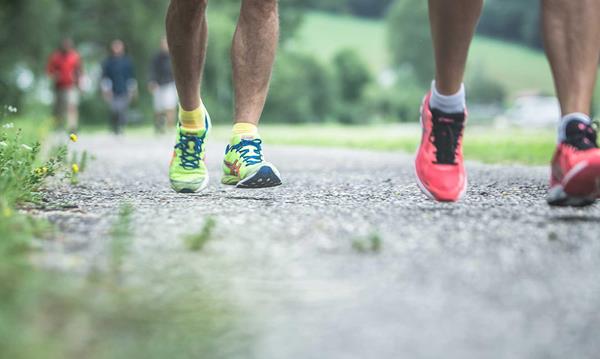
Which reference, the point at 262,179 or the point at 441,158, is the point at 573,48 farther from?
the point at 262,179

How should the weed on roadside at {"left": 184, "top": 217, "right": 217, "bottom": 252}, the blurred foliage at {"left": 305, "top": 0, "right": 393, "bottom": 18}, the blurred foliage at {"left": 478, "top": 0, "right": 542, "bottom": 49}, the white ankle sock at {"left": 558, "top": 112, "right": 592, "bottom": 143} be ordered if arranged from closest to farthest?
the weed on roadside at {"left": 184, "top": 217, "right": 217, "bottom": 252}, the white ankle sock at {"left": 558, "top": 112, "right": 592, "bottom": 143}, the blurred foliage at {"left": 305, "top": 0, "right": 393, "bottom": 18}, the blurred foliage at {"left": 478, "top": 0, "right": 542, "bottom": 49}

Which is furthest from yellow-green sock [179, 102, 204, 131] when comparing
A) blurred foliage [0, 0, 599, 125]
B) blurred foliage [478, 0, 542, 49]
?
blurred foliage [478, 0, 542, 49]

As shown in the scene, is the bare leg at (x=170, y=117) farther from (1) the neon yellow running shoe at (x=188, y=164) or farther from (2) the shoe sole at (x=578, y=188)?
(2) the shoe sole at (x=578, y=188)

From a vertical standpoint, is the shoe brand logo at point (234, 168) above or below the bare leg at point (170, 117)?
below

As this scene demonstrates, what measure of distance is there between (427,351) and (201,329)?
412 mm

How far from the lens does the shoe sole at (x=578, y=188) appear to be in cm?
273

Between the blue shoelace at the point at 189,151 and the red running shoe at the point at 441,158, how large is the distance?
40.7 inches

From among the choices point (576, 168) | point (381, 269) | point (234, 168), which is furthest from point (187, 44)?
point (381, 269)

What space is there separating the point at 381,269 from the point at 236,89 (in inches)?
88.4

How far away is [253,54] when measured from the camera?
13.2 ft

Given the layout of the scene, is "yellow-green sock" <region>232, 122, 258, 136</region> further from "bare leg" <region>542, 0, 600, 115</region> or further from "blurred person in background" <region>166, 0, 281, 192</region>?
"bare leg" <region>542, 0, 600, 115</region>

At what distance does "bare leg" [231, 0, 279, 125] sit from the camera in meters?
3.94

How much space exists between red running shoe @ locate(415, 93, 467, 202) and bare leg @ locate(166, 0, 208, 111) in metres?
1.13

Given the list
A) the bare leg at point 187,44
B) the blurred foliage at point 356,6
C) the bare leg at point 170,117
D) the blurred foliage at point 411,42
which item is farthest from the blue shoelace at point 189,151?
the blurred foliage at point 411,42
